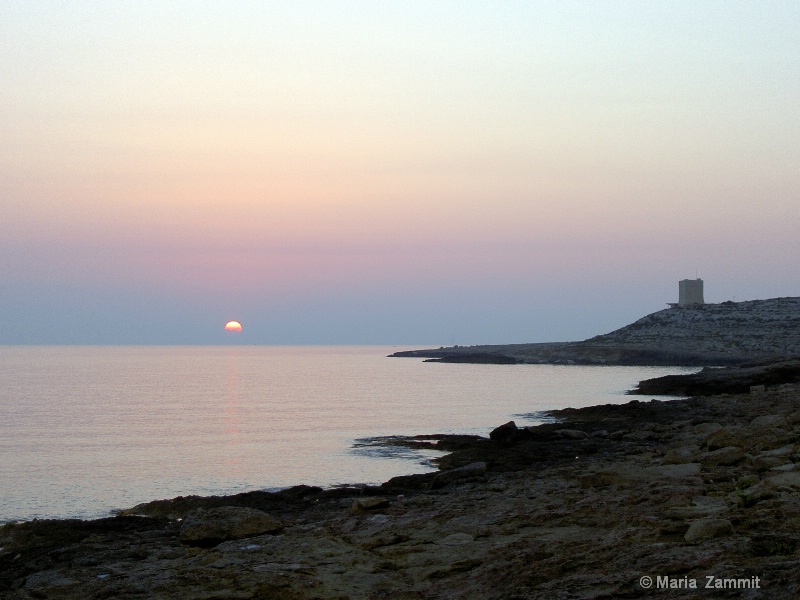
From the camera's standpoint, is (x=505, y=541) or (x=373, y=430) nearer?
(x=505, y=541)

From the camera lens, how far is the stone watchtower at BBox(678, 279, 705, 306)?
13250cm

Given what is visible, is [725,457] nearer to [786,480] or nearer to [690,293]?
[786,480]

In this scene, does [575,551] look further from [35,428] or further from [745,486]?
[35,428]

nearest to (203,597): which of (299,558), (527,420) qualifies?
(299,558)

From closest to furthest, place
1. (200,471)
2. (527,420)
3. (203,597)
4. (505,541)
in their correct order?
1. (203,597)
2. (505,541)
3. (200,471)
4. (527,420)

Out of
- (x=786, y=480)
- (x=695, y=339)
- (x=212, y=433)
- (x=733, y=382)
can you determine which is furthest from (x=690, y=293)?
(x=786, y=480)

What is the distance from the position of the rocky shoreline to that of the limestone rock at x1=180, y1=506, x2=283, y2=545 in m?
0.02

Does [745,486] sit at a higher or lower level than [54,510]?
higher

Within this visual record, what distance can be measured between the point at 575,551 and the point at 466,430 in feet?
86.4

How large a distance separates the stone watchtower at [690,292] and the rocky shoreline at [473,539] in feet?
396

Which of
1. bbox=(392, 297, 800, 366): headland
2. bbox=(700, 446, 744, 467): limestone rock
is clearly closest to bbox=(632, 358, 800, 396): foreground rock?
bbox=(700, 446, 744, 467): limestone rock

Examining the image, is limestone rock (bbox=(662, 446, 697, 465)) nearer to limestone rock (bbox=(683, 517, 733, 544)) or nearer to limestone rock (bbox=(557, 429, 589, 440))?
limestone rock (bbox=(683, 517, 733, 544))

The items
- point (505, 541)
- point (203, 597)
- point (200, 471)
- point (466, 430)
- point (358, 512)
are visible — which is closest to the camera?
point (203, 597)

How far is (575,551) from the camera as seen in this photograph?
907 cm
